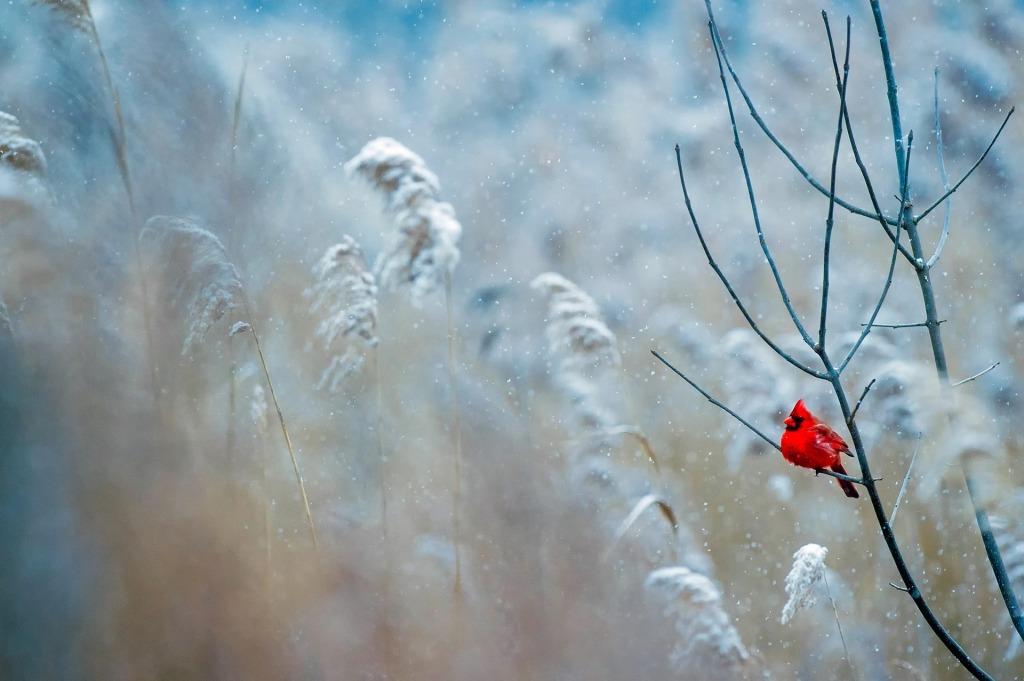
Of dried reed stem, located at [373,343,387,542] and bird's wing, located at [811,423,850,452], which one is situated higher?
dried reed stem, located at [373,343,387,542]

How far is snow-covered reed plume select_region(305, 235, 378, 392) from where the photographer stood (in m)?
1.59

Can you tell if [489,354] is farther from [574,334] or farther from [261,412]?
[261,412]

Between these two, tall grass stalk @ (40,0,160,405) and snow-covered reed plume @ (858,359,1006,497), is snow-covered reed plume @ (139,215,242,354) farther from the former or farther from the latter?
snow-covered reed plume @ (858,359,1006,497)

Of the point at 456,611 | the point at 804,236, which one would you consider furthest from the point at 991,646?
the point at 456,611

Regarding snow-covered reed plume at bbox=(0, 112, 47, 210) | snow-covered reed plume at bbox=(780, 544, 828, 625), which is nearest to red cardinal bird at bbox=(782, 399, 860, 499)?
snow-covered reed plume at bbox=(780, 544, 828, 625)

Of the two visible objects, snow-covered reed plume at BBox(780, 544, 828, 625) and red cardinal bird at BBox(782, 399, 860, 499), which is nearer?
red cardinal bird at BBox(782, 399, 860, 499)

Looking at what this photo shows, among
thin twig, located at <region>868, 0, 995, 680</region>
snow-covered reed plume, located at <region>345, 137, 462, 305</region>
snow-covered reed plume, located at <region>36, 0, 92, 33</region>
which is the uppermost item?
snow-covered reed plume, located at <region>36, 0, 92, 33</region>

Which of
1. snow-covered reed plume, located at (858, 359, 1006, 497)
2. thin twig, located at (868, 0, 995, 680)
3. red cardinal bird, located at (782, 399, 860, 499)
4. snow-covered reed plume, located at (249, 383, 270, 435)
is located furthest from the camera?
snow-covered reed plume, located at (249, 383, 270, 435)

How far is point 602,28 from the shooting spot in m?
1.62

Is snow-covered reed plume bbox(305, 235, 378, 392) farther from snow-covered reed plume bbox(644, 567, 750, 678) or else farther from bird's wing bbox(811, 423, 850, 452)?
bird's wing bbox(811, 423, 850, 452)

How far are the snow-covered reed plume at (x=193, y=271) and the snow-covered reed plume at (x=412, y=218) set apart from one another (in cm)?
29

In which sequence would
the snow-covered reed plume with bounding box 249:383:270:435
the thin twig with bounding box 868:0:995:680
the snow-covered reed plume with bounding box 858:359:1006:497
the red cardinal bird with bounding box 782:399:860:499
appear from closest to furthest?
the thin twig with bounding box 868:0:995:680
the red cardinal bird with bounding box 782:399:860:499
the snow-covered reed plume with bounding box 858:359:1006:497
the snow-covered reed plume with bounding box 249:383:270:435

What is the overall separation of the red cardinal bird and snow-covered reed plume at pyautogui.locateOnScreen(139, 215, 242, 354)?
105cm

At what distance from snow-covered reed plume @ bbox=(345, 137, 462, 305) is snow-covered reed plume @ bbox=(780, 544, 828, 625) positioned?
0.76 m
